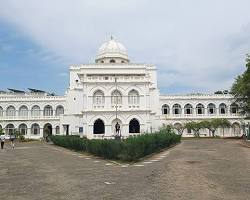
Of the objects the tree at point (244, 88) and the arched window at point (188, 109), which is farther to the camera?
the arched window at point (188, 109)

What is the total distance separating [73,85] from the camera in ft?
231

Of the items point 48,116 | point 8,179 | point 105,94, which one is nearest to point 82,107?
point 105,94

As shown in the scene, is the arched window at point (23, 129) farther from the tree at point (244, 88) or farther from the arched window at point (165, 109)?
the tree at point (244, 88)

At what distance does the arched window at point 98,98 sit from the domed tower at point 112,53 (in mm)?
13579

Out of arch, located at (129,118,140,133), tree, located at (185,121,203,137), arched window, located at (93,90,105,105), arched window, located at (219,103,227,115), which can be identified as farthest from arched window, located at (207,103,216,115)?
arched window, located at (93,90,105,105)

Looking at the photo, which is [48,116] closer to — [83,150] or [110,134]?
[110,134]

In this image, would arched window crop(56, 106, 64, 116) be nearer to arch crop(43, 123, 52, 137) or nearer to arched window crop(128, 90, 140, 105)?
arch crop(43, 123, 52, 137)

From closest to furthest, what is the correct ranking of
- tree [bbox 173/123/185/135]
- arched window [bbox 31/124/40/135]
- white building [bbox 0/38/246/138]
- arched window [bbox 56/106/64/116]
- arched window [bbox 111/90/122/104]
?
white building [bbox 0/38/246/138] → arched window [bbox 111/90/122/104] → tree [bbox 173/123/185/135] → arched window [bbox 31/124/40/135] → arched window [bbox 56/106/64/116]

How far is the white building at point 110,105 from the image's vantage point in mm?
57469

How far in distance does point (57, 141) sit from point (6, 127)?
31.5 metres

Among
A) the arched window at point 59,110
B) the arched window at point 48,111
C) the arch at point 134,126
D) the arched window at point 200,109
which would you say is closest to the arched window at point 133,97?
the arch at point 134,126

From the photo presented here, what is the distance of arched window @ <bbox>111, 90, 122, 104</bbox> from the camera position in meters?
58.1

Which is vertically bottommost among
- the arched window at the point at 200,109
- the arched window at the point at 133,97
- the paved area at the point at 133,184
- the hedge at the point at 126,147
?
the paved area at the point at 133,184

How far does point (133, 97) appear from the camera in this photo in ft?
192
